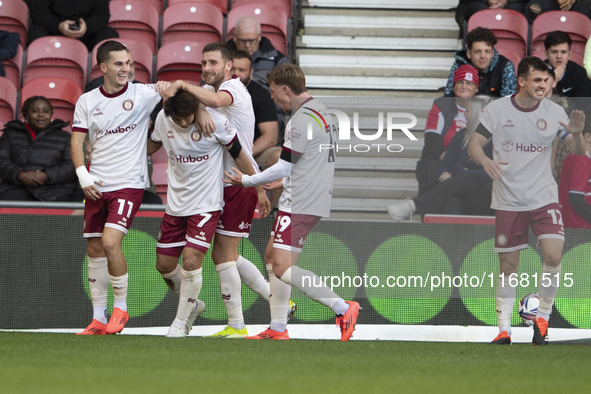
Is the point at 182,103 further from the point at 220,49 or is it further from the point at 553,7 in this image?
the point at 553,7

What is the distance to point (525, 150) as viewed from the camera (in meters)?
6.01

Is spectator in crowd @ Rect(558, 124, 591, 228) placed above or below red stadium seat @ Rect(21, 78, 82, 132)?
below

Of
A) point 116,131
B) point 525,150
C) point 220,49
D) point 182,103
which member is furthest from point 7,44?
point 525,150

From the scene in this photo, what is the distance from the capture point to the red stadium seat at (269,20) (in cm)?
938

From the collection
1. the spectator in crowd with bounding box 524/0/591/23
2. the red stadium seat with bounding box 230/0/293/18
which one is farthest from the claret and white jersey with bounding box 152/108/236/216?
the spectator in crowd with bounding box 524/0/591/23

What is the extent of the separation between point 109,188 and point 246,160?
961mm

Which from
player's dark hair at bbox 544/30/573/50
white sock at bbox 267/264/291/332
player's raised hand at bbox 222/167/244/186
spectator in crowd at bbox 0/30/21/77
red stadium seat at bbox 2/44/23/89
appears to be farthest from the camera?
red stadium seat at bbox 2/44/23/89

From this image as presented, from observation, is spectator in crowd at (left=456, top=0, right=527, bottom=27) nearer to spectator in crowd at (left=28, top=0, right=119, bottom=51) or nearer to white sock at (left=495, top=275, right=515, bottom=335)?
spectator in crowd at (left=28, top=0, right=119, bottom=51)

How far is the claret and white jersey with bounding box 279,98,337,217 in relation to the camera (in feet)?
19.5

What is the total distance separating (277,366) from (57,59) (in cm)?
570

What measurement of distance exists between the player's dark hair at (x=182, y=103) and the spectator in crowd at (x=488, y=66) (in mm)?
2734

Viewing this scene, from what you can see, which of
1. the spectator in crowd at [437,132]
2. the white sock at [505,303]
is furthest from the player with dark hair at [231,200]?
the white sock at [505,303]

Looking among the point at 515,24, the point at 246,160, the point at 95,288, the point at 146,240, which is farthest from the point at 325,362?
the point at 515,24

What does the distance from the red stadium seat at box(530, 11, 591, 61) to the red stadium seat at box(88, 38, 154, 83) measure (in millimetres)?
3910
